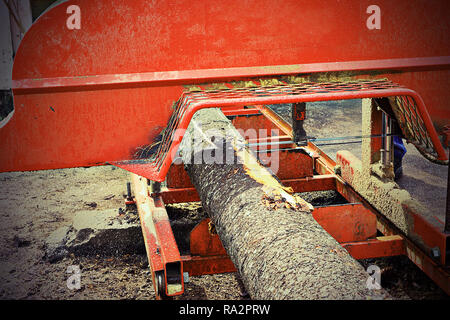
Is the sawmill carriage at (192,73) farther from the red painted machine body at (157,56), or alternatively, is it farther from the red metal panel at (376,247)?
the red metal panel at (376,247)

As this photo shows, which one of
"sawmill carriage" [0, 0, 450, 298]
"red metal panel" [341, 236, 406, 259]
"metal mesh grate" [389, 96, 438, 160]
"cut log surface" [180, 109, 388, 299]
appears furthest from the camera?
"red metal panel" [341, 236, 406, 259]

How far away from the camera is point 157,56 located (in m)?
1.87

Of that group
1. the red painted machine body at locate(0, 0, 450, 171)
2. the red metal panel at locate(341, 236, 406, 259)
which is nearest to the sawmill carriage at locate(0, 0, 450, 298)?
the red painted machine body at locate(0, 0, 450, 171)

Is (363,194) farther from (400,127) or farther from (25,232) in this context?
(25,232)

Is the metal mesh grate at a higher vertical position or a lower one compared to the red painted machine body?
lower

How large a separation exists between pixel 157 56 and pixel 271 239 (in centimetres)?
96

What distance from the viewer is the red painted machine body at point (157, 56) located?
1.81 m

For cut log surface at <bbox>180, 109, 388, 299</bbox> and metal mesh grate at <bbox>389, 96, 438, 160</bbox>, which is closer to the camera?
cut log surface at <bbox>180, 109, 388, 299</bbox>

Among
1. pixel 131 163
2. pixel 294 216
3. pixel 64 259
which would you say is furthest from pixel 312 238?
pixel 64 259

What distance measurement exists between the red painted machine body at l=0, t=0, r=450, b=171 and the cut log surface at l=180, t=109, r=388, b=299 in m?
0.54

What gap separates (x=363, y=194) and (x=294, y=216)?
1509 mm

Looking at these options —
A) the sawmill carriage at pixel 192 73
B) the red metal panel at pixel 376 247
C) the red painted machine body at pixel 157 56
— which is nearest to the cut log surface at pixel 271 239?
the sawmill carriage at pixel 192 73

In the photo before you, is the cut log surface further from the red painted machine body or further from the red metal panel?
the red metal panel

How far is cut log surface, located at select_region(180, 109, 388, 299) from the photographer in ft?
4.89
